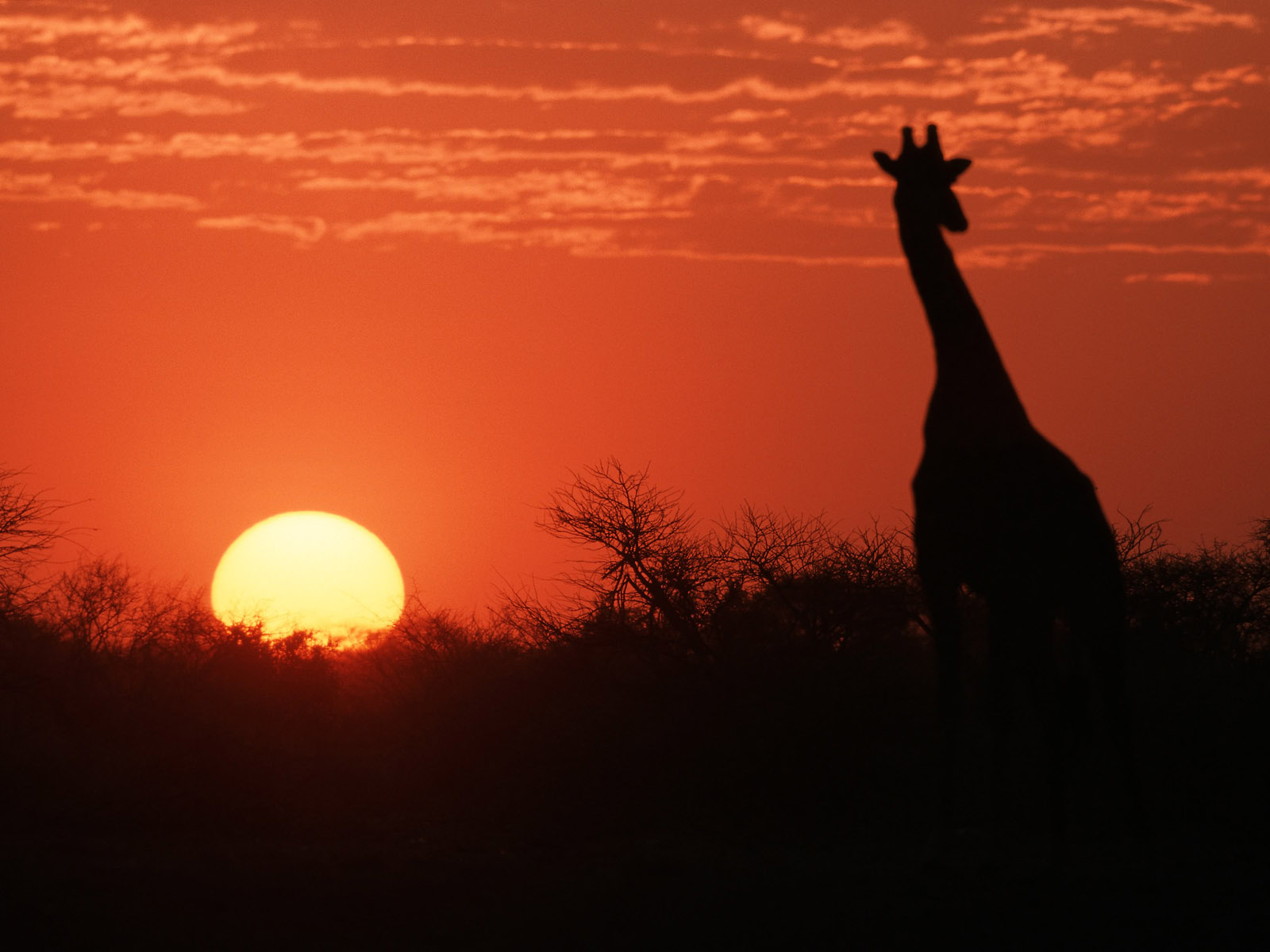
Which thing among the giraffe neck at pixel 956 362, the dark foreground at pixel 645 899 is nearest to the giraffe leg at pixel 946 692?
the dark foreground at pixel 645 899

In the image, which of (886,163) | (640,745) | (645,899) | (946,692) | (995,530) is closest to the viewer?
(995,530)

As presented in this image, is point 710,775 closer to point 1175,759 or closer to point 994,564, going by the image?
point 1175,759

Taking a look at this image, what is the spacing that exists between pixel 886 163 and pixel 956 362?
143cm

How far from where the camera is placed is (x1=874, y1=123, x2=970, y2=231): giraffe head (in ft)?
28.6

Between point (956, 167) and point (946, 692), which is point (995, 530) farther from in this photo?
point (956, 167)

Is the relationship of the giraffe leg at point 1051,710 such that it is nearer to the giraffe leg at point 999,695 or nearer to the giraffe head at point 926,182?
the giraffe leg at point 999,695

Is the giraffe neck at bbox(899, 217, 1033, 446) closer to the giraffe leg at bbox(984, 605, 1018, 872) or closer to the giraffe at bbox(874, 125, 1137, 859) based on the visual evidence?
the giraffe at bbox(874, 125, 1137, 859)

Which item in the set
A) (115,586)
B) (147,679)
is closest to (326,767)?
(147,679)

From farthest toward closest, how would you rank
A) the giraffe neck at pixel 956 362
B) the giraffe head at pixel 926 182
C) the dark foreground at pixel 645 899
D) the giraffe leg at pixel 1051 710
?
the giraffe head at pixel 926 182 → the giraffe neck at pixel 956 362 → the giraffe leg at pixel 1051 710 → the dark foreground at pixel 645 899

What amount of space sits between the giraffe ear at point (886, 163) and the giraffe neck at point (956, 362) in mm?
368

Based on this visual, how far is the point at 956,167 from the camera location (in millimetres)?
8930

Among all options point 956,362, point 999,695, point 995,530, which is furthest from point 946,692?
point 956,362

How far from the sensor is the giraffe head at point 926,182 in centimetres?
873

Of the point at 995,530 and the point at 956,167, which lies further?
the point at 956,167
